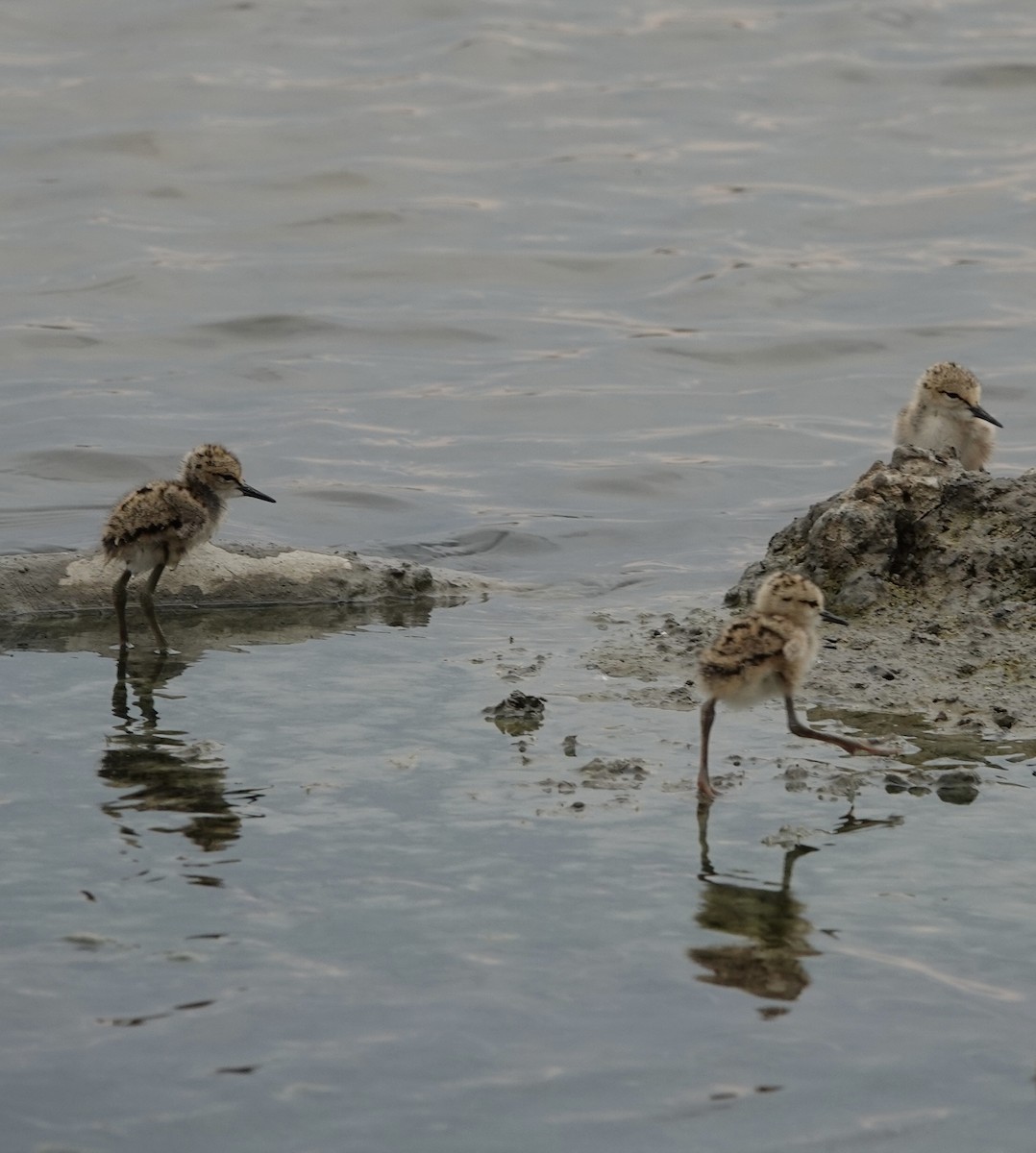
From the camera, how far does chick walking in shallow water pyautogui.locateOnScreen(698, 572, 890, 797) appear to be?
6.42m

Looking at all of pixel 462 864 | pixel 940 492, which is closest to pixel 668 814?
pixel 462 864

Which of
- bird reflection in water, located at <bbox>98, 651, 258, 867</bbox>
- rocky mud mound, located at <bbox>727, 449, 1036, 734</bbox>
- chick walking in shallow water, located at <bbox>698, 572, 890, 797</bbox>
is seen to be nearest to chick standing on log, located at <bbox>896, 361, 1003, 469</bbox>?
rocky mud mound, located at <bbox>727, 449, 1036, 734</bbox>

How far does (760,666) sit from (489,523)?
5.65m

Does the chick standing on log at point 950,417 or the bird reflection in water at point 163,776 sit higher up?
the chick standing on log at point 950,417

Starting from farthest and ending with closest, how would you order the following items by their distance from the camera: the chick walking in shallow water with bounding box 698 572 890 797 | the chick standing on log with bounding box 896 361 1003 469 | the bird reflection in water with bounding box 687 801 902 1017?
the chick standing on log with bounding box 896 361 1003 469, the chick walking in shallow water with bounding box 698 572 890 797, the bird reflection in water with bounding box 687 801 902 1017

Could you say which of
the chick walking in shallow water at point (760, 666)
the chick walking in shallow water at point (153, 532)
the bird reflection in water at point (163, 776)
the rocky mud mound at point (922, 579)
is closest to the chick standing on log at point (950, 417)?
the rocky mud mound at point (922, 579)

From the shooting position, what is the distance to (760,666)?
6.45 metres

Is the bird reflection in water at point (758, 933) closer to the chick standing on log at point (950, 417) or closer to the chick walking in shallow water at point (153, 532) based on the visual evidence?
the chick walking in shallow water at point (153, 532)

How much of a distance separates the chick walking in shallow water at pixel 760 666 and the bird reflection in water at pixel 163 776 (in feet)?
5.14

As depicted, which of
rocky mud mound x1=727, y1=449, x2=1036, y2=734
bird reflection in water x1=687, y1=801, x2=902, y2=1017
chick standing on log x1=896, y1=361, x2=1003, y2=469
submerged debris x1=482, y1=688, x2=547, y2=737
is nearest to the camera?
bird reflection in water x1=687, y1=801, x2=902, y2=1017

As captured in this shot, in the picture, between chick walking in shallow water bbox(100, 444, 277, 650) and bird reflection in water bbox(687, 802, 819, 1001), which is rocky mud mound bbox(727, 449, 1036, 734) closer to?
bird reflection in water bbox(687, 802, 819, 1001)

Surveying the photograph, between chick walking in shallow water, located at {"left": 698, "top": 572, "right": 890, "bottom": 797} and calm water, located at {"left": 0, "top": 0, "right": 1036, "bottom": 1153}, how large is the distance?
0.24 meters

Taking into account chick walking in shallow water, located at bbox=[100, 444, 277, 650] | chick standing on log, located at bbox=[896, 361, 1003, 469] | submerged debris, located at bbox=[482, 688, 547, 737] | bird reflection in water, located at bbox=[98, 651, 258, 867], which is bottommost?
bird reflection in water, located at bbox=[98, 651, 258, 867]

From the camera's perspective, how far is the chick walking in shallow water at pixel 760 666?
6.42m
